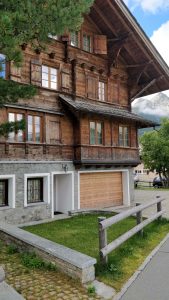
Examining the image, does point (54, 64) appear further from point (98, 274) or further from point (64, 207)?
point (98, 274)

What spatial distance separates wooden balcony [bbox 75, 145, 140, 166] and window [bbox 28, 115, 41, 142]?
2601mm

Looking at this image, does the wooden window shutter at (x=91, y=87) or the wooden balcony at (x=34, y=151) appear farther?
the wooden window shutter at (x=91, y=87)

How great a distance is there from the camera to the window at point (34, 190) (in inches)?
639

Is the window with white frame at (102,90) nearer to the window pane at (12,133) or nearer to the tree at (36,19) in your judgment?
the window pane at (12,133)

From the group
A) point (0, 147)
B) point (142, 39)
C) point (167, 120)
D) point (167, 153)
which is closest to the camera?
point (0, 147)

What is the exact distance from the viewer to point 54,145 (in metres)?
17.1

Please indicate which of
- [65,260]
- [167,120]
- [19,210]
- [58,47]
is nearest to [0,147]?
[19,210]

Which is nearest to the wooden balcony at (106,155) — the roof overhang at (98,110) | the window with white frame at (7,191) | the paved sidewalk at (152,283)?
the roof overhang at (98,110)

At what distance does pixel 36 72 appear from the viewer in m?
16.6

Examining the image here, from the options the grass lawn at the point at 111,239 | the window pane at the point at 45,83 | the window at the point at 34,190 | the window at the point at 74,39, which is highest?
the window at the point at 74,39

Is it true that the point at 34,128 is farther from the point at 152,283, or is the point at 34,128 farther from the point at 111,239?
the point at 152,283

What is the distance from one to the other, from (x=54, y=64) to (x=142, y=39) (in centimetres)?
642

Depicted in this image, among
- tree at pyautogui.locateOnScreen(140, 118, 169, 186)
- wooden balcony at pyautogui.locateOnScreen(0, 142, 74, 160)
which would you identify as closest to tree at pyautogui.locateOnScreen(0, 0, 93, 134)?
wooden balcony at pyautogui.locateOnScreen(0, 142, 74, 160)

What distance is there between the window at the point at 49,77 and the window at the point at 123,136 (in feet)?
18.8
